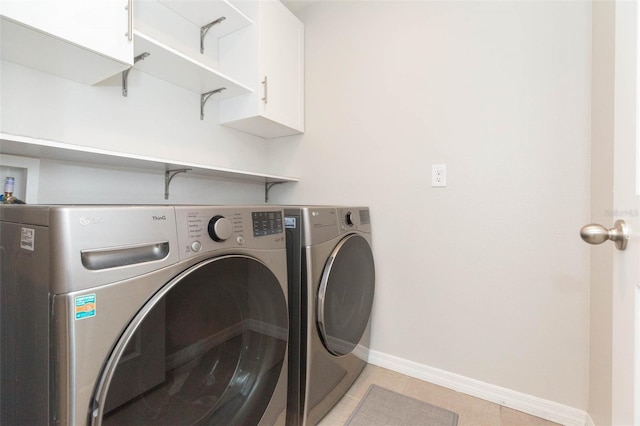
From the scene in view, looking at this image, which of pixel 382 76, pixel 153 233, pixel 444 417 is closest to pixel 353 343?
pixel 444 417

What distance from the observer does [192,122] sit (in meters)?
1.65

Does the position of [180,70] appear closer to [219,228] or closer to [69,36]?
[69,36]

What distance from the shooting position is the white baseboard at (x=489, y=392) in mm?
1241

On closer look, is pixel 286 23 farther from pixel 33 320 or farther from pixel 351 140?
pixel 33 320

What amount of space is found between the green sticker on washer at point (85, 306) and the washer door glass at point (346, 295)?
28.7 inches

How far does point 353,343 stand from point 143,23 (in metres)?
1.91

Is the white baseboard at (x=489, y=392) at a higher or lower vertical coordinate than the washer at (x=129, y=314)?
lower

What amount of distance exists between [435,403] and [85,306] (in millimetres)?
1502

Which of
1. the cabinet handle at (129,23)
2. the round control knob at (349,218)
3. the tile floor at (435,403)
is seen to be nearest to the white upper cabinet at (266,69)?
the cabinet handle at (129,23)

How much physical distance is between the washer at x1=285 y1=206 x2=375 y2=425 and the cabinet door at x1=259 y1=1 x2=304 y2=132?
820 millimetres

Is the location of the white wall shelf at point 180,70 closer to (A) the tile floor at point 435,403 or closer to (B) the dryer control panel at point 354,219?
(B) the dryer control panel at point 354,219

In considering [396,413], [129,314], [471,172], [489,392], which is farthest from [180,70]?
[489,392]

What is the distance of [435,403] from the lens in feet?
4.46

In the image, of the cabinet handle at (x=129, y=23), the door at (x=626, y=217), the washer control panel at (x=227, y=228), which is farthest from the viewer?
the cabinet handle at (x=129, y=23)
